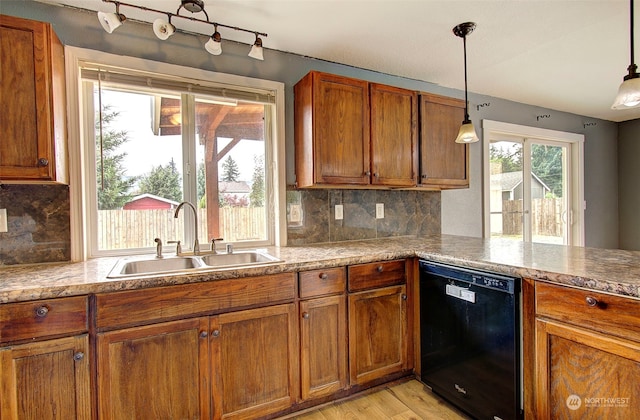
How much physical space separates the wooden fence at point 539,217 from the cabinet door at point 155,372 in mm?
3350

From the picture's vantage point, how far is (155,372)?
1420 mm

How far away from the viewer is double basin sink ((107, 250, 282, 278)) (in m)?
1.69

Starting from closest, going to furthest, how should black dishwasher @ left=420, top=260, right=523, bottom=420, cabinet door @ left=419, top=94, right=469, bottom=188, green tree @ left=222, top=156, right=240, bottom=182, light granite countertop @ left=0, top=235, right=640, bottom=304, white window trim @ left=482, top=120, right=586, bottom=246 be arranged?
light granite countertop @ left=0, top=235, right=640, bottom=304 < black dishwasher @ left=420, top=260, right=523, bottom=420 < green tree @ left=222, top=156, right=240, bottom=182 < cabinet door @ left=419, top=94, right=469, bottom=188 < white window trim @ left=482, top=120, right=586, bottom=246

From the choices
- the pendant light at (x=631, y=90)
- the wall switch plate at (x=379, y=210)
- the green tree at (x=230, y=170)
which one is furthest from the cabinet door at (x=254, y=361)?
the pendant light at (x=631, y=90)

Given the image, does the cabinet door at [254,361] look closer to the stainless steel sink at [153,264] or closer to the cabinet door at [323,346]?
the cabinet door at [323,346]

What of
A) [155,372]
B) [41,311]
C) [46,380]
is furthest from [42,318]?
[155,372]

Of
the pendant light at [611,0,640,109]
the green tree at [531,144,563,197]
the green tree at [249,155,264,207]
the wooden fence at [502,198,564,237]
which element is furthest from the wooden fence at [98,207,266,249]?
the green tree at [531,144,563,197]

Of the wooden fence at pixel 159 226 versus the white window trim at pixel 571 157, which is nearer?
the wooden fence at pixel 159 226

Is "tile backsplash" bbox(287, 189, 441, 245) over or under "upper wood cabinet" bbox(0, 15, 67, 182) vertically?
under

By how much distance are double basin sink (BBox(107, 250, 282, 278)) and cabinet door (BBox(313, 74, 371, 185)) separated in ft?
2.16

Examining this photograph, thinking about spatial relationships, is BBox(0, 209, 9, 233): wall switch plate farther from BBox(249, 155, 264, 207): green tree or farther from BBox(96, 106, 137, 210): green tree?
BBox(249, 155, 264, 207): green tree

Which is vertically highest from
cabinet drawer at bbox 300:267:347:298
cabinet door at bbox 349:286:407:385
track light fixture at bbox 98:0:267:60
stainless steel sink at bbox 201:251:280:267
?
track light fixture at bbox 98:0:267:60

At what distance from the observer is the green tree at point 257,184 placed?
234 cm

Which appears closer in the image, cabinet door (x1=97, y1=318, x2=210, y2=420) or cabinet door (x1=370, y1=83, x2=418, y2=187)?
cabinet door (x1=97, y1=318, x2=210, y2=420)
